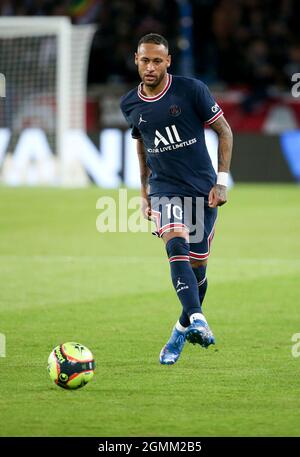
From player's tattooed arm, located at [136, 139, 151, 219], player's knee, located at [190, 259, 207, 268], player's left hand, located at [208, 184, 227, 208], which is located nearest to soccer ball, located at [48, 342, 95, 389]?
player's knee, located at [190, 259, 207, 268]

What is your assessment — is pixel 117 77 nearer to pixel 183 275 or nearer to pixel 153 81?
pixel 153 81

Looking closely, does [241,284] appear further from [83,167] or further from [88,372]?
[83,167]

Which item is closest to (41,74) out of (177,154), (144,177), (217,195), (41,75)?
(41,75)

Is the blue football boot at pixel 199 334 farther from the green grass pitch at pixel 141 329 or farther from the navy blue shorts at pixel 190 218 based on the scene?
the navy blue shorts at pixel 190 218

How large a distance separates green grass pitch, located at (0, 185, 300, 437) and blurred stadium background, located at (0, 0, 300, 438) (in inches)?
0.8

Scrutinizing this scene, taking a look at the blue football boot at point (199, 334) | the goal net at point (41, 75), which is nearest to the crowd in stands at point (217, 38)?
the goal net at point (41, 75)

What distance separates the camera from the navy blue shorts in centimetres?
778

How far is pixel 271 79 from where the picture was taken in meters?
25.8

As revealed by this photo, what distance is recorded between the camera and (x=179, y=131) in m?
7.90

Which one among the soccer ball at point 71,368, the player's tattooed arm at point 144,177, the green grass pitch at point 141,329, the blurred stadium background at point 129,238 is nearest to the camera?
the green grass pitch at point 141,329

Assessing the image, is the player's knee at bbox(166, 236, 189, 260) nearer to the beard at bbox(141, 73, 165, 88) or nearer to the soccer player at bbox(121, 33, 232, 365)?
the soccer player at bbox(121, 33, 232, 365)

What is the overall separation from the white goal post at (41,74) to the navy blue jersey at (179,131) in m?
15.2

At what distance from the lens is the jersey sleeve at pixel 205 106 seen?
7863 mm
